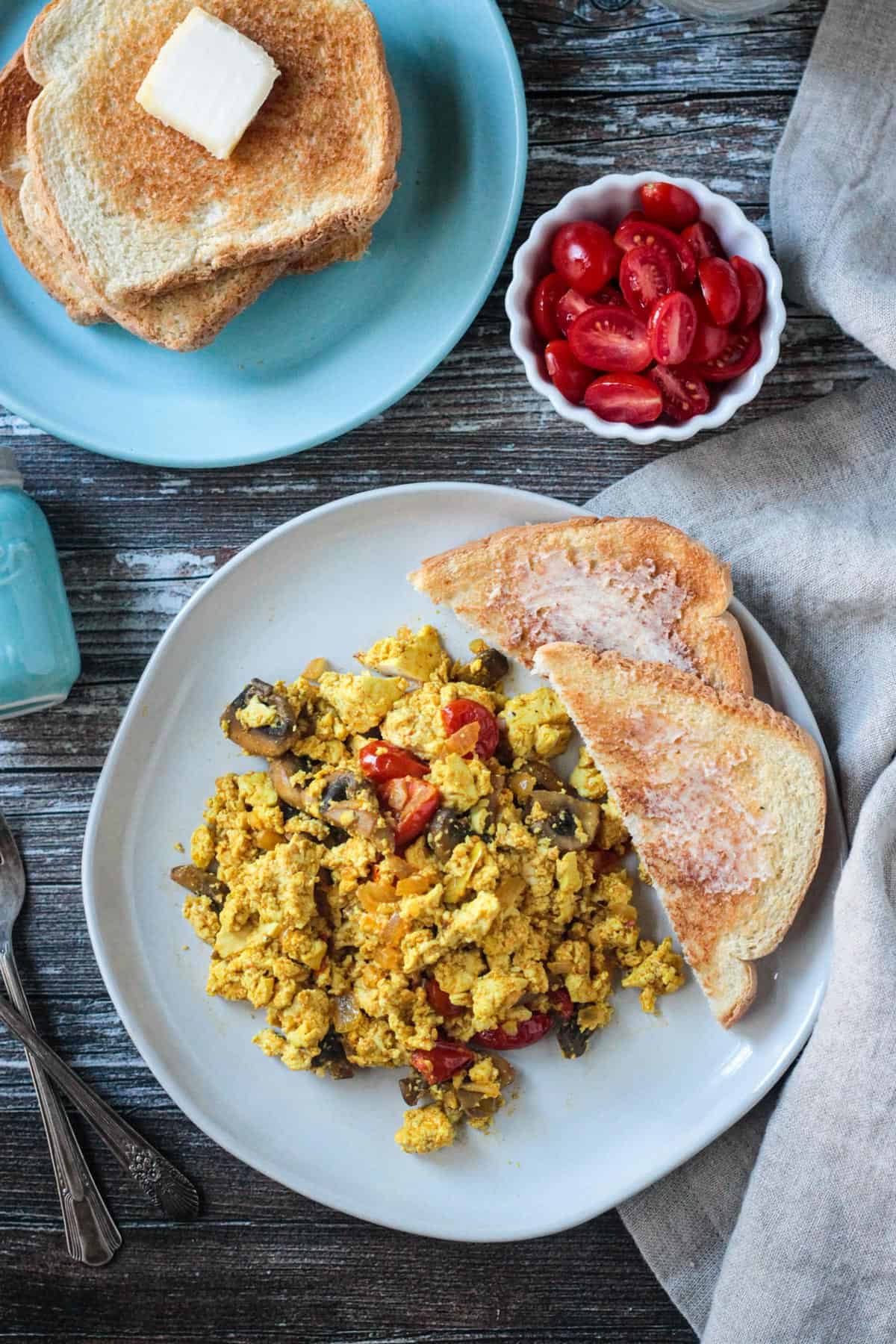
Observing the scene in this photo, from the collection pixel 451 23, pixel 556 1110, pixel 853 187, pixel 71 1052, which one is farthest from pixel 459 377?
pixel 71 1052

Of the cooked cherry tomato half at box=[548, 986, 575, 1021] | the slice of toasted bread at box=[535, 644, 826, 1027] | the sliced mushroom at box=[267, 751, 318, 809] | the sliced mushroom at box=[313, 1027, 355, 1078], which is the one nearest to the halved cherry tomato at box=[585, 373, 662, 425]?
the slice of toasted bread at box=[535, 644, 826, 1027]

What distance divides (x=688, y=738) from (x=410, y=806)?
0.63m

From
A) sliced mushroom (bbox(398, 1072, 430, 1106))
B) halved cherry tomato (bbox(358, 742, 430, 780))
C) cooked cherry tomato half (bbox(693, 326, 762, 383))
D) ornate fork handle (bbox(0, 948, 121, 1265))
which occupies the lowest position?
ornate fork handle (bbox(0, 948, 121, 1265))

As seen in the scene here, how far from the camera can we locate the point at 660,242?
89.3 inches

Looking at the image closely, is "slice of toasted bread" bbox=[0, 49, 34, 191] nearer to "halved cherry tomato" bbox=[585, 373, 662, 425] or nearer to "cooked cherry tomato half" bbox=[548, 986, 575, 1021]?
"halved cherry tomato" bbox=[585, 373, 662, 425]

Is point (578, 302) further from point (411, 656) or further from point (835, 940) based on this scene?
point (835, 940)

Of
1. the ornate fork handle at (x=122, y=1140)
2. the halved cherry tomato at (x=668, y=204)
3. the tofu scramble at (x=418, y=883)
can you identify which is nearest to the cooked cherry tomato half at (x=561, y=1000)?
the tofu scramble at (x=418, y=883)

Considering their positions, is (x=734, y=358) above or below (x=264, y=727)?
above

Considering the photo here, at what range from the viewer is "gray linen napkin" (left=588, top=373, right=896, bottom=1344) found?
228cm

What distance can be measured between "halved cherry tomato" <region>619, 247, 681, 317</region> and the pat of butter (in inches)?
33.4

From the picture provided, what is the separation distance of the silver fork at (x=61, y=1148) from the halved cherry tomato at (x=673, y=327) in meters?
1.93

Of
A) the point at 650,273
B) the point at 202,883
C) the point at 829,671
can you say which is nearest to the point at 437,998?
the point at 202,883

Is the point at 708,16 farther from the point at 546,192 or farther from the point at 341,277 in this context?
the point at 341,277

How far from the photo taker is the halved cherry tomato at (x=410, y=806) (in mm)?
2299
